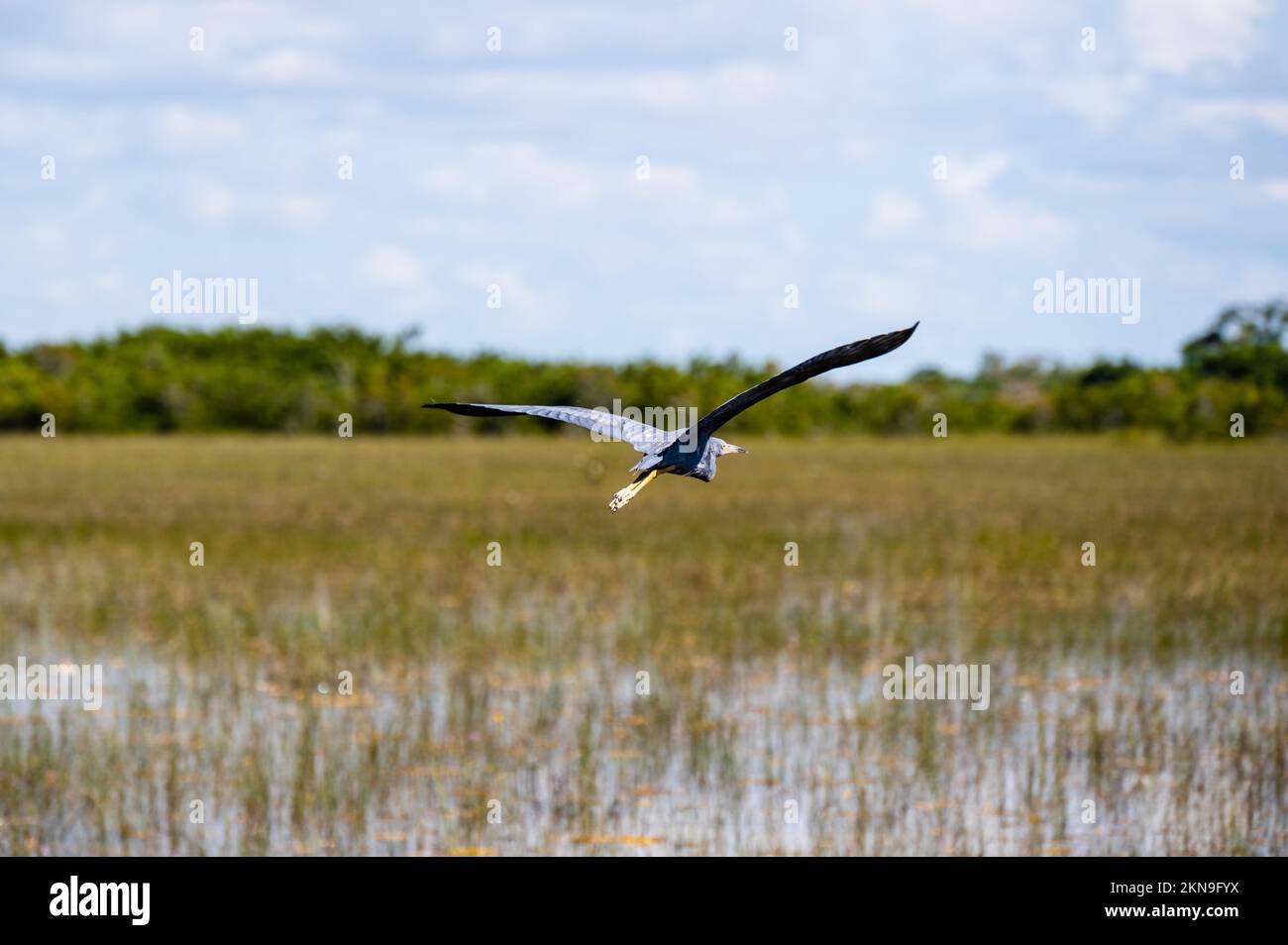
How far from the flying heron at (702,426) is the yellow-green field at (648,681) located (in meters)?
7.54

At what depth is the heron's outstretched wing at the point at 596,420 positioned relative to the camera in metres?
2.80

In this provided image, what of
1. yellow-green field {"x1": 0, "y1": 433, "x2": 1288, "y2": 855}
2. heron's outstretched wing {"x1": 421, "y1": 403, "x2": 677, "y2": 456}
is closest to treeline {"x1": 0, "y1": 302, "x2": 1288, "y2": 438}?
yellow-green field {"x1": 0, "y1": 433, "x2": 1288, "y2": 855}

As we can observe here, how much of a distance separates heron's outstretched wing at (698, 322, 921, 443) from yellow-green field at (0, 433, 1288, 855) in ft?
24.9

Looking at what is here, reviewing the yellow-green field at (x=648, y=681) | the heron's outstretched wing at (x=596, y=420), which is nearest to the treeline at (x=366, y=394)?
the yellow-green field at (x=648, y=681)

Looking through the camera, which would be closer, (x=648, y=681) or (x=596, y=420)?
(x=596, y=420)

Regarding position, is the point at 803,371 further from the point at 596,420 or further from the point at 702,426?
the point at 596,420

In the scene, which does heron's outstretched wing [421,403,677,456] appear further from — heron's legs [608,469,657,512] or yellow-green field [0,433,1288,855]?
yellow-green field [0,433,1288,855]

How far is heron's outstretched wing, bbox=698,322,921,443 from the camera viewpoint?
265 cm

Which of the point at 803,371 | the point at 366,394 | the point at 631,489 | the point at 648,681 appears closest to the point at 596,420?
the point at 631,489

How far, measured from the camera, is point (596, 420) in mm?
2930

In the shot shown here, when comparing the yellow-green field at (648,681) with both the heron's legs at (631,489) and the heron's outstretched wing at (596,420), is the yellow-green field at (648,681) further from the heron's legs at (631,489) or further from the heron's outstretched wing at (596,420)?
the heron's legs at (631,489)

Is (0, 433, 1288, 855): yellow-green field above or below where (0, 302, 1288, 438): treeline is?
below

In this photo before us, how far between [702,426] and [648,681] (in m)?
11.5
